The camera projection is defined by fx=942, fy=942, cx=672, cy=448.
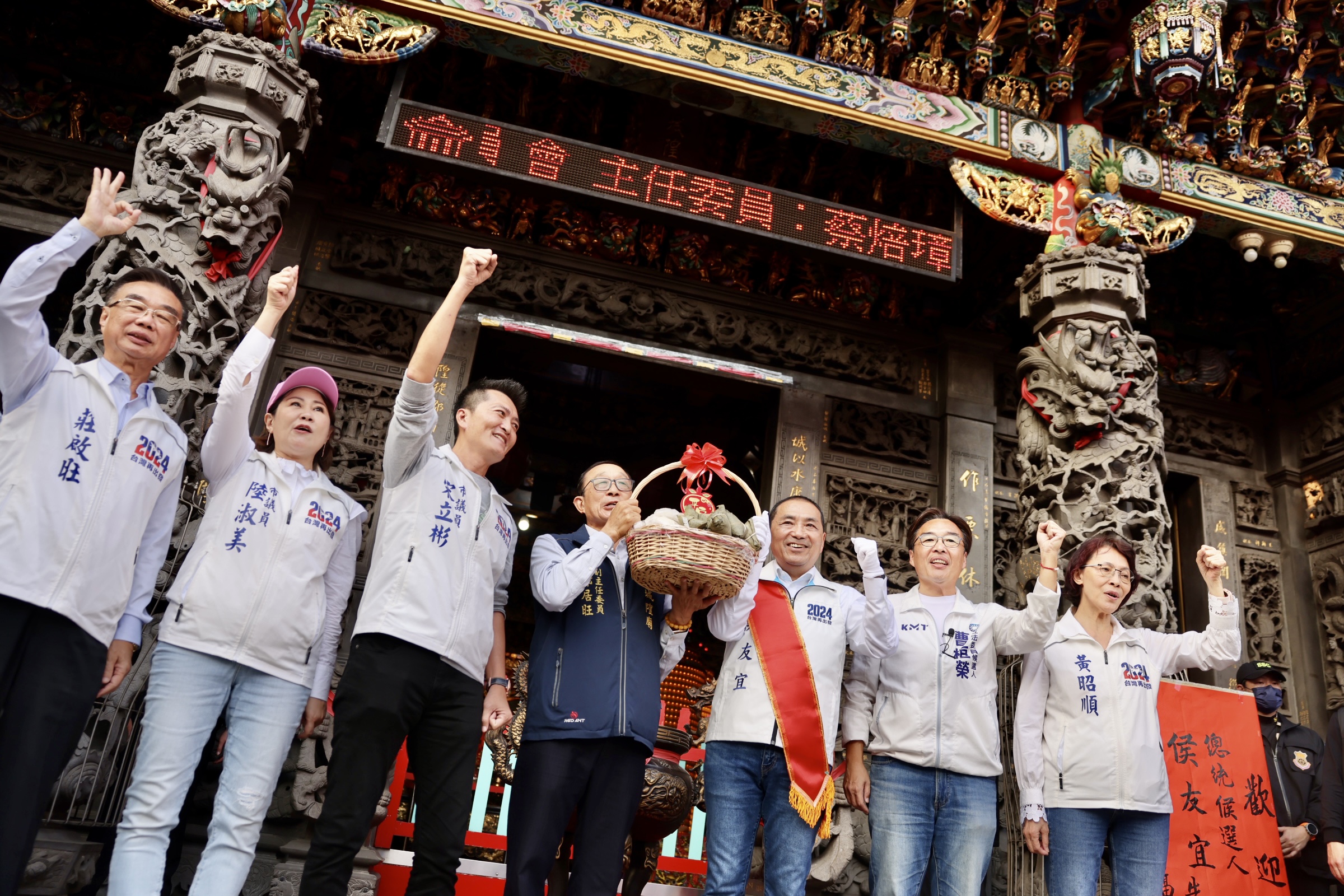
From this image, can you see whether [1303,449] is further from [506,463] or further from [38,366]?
[38,366]

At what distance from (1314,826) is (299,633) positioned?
398cm

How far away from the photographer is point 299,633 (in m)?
2.58

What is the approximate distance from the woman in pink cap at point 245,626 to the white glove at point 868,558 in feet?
5.06

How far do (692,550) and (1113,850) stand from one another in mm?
1767

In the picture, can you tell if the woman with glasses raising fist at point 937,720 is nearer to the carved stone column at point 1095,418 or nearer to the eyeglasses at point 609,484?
the eyeglasses at point 609,484

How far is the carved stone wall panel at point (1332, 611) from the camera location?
552cm

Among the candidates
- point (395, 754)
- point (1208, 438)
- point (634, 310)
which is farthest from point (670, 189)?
point (1208, 438)

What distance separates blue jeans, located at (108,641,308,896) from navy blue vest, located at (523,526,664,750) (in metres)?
0.67

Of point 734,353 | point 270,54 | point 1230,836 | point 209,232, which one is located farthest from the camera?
point 734,353

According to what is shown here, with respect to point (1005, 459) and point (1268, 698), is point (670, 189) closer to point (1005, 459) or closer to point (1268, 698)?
point (1005, 459)

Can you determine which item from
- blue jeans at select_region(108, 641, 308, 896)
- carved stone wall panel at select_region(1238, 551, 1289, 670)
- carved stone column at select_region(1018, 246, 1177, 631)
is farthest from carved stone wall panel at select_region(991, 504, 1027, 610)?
blue jeans at select_region(108, 641, 308, 896)

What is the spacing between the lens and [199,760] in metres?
2.46

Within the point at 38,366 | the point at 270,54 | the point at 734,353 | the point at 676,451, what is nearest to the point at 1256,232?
the point at 734,353

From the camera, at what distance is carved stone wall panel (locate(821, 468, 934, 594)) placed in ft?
17.7
